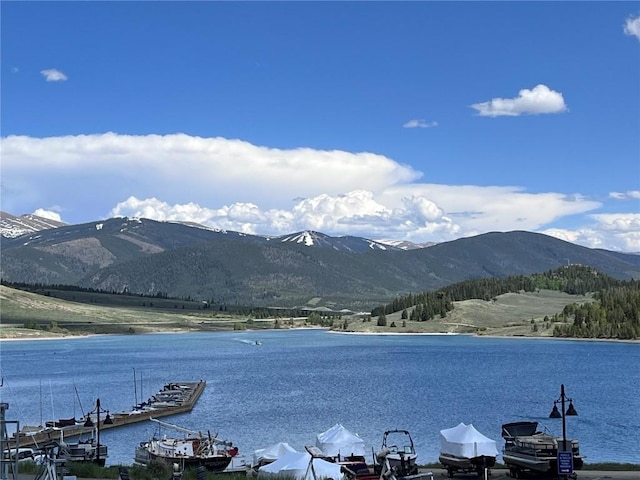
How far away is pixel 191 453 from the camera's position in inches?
2201

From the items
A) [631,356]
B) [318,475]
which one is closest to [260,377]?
[631,356]

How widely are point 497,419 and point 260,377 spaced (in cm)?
5854

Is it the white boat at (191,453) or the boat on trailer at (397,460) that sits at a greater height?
the boat on trailer at (397,460)

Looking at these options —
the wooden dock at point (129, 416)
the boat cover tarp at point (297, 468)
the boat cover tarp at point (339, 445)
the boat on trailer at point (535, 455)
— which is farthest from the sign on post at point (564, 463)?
the wooden dock at point (129, 416)

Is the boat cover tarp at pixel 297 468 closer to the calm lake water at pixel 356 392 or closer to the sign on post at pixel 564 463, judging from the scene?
the sign on post at pixel 564 463

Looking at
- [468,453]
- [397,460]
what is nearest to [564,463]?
[468,453]

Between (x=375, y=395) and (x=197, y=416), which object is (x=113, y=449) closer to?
(x=197, y=416)

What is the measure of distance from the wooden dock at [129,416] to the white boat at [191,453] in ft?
29.6

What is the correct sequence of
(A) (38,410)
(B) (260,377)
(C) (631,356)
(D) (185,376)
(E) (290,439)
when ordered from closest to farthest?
(E) (290,439)
(A) (38,410)
(B) (260,377)
(D) (185,376)
(C) (631,356)

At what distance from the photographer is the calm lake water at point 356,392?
7081 centimetres

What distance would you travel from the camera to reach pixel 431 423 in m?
73.8

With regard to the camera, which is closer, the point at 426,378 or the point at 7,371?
the point at 426,378

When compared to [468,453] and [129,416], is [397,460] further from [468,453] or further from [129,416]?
[129,416]

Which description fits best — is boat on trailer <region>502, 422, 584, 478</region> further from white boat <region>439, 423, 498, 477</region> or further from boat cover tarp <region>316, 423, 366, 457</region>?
boat cover tarp <region>316, 423, 366, 457</region>
